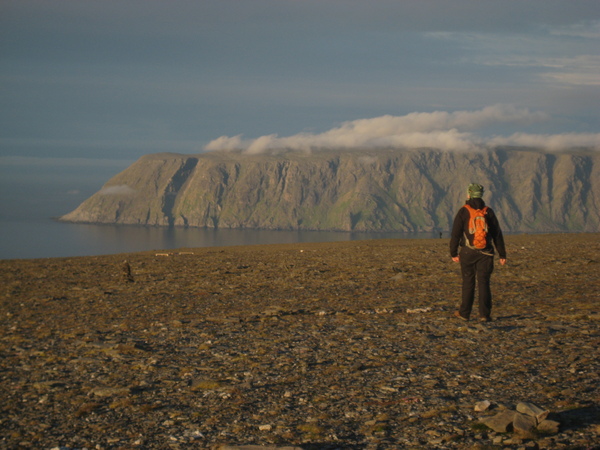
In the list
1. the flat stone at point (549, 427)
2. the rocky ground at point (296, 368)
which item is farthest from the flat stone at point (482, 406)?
the flat stone at point (549, 427)

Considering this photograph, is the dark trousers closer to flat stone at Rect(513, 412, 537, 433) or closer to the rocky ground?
the rocky ground

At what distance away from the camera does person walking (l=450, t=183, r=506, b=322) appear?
12.1 meters

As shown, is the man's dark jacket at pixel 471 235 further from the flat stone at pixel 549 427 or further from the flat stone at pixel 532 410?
the flat stone at pixel 549 427

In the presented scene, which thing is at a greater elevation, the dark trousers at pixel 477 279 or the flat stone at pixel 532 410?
the dark trousers at pixel 477 279

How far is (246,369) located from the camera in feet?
27.8

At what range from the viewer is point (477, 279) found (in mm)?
12219

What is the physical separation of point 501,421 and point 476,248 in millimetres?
6798

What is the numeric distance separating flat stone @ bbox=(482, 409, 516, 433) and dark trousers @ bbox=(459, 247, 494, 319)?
6187 mm

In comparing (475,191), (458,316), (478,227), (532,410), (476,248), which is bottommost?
(458,316)

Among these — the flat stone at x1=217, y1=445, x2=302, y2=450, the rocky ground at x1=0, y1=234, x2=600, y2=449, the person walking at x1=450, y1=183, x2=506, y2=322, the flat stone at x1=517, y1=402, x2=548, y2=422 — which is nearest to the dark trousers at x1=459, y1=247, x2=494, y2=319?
the person walking at x1=450, y1=183, x2=506, y2=322

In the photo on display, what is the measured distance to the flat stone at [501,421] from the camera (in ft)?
18.8

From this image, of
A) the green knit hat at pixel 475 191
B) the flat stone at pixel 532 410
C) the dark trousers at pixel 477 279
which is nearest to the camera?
the flat stone at pixel 532 410

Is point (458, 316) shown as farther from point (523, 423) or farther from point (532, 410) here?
point (523, 423)

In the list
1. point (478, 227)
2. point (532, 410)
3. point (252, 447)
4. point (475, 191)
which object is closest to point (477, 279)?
point (478, 227)
